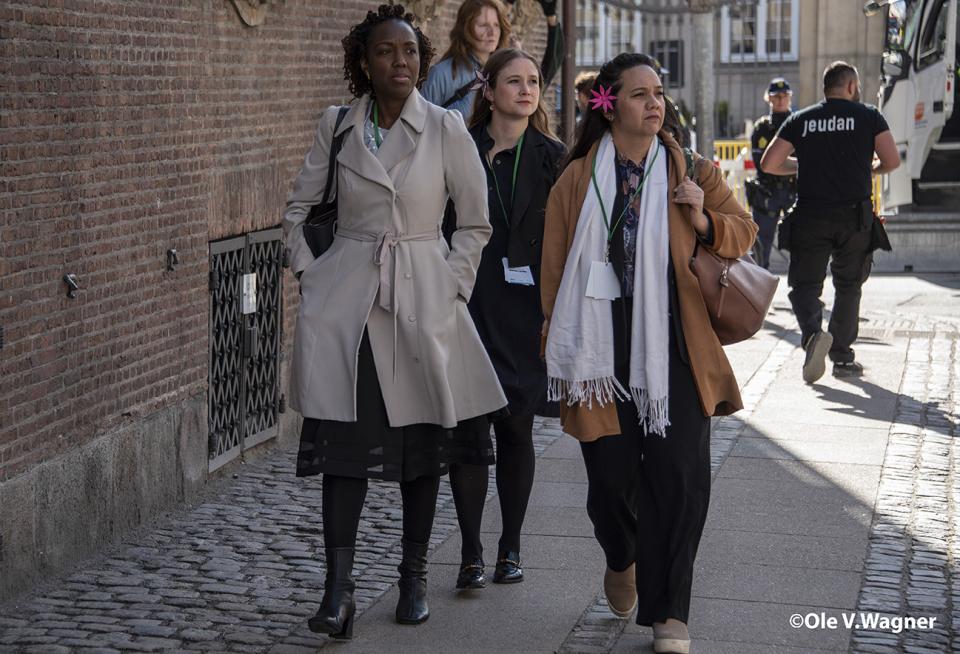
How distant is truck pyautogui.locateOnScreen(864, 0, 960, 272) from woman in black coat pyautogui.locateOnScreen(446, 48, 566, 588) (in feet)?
46.5

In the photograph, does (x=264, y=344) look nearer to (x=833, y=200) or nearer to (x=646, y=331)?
(x=833, y=200)

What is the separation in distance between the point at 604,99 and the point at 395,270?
0.89 m

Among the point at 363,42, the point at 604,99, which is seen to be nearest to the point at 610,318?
the point at 604,99

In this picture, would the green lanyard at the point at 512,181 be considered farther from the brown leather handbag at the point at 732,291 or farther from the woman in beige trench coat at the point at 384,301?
the brown leather handbag at the point at 732,291

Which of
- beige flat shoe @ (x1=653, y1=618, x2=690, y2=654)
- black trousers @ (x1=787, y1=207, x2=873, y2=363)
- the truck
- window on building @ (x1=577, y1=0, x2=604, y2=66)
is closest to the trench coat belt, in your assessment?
beige flat shoe @ (x1=653, y1=618, x2=690, y2=654)

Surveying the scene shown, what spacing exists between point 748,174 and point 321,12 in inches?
527

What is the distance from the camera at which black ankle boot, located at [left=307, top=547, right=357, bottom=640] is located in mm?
5555

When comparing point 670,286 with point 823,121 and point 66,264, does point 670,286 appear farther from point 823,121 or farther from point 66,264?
point 823,121

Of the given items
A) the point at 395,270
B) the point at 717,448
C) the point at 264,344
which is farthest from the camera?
the point at 264,344

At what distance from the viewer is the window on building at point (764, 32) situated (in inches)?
1889

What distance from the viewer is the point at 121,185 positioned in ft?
23.6

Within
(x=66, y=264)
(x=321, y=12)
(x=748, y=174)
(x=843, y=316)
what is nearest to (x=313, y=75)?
(x=321, y=12)

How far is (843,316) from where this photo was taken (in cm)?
1146

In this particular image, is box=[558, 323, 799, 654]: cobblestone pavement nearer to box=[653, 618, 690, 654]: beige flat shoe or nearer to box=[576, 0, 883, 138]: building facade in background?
box=[653, 618, 690, 654]: beige flat shoe
